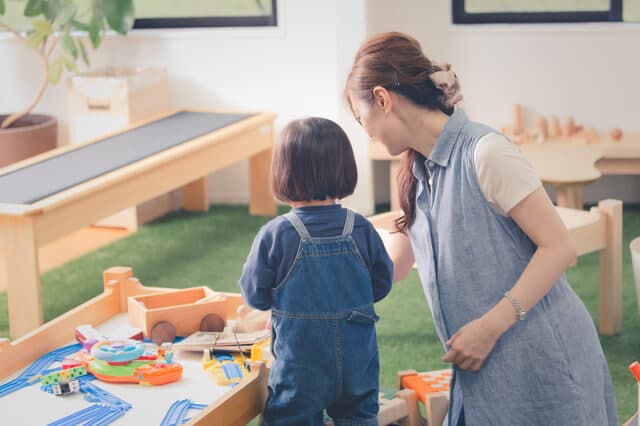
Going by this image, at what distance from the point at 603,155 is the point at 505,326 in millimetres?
3299

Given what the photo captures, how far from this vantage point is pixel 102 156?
4.31 meters

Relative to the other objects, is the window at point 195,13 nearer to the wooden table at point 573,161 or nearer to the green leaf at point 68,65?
the green leaf at point 68,65

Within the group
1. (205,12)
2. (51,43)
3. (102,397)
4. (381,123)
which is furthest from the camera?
(205,12)

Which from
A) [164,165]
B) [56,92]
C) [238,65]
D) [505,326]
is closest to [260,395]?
[505,326]

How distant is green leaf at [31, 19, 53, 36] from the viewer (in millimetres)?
5059

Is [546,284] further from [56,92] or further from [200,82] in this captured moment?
[56,92]

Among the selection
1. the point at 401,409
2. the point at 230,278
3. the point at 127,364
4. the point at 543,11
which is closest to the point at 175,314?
the point at 127,364

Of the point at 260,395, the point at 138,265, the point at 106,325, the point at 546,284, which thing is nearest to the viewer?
the point at 546,284

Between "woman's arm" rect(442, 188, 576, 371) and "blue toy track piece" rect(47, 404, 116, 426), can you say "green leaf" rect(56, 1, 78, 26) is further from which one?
"woman's arm" rect(442, 188, 576, 371)

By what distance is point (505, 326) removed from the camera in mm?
1787

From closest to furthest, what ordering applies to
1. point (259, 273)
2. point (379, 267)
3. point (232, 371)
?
point (259, 273) → point (379, 267) → point (232, 371)

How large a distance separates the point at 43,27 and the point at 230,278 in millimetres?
1725

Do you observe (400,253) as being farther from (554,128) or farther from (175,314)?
(554,128)

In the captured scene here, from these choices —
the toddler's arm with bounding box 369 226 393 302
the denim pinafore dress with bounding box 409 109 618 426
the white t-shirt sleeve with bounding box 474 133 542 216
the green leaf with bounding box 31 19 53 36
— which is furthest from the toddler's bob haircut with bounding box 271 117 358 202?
the green leaf with bounding box 31 19 53 36
